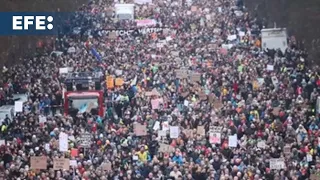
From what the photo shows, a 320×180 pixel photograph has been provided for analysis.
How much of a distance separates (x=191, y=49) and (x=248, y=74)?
692 cm

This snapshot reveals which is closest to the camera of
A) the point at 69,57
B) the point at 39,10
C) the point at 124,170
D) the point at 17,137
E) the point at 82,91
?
the point at 124,170

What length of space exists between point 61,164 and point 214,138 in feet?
14.6

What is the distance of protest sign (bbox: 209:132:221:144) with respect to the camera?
37625 mm

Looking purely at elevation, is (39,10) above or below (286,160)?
above

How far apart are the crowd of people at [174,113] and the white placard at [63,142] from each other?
173 mm

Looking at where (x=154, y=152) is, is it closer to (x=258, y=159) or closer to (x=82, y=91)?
(x=258, y=159)

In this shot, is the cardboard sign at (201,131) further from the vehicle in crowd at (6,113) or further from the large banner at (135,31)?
the large banner at (135,31)

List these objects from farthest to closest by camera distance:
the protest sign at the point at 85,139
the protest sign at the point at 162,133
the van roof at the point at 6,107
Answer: the van roof at the point at 6,107
the protest sign at the point at 162,133
the protest sign at the point at 85,139

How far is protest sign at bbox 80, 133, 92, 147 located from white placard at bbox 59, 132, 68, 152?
54 centimetres

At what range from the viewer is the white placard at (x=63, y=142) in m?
37.2

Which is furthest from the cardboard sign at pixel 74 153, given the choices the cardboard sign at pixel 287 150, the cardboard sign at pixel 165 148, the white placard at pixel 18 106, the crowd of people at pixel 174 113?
the cardboard sign at pixel 287 150

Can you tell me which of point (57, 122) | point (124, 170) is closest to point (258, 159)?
point (124, 170)

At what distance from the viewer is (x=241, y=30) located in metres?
57.2

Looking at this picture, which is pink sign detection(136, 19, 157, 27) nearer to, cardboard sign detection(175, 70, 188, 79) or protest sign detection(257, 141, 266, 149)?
cardboard sign detection(175, 70, 188, 79)
